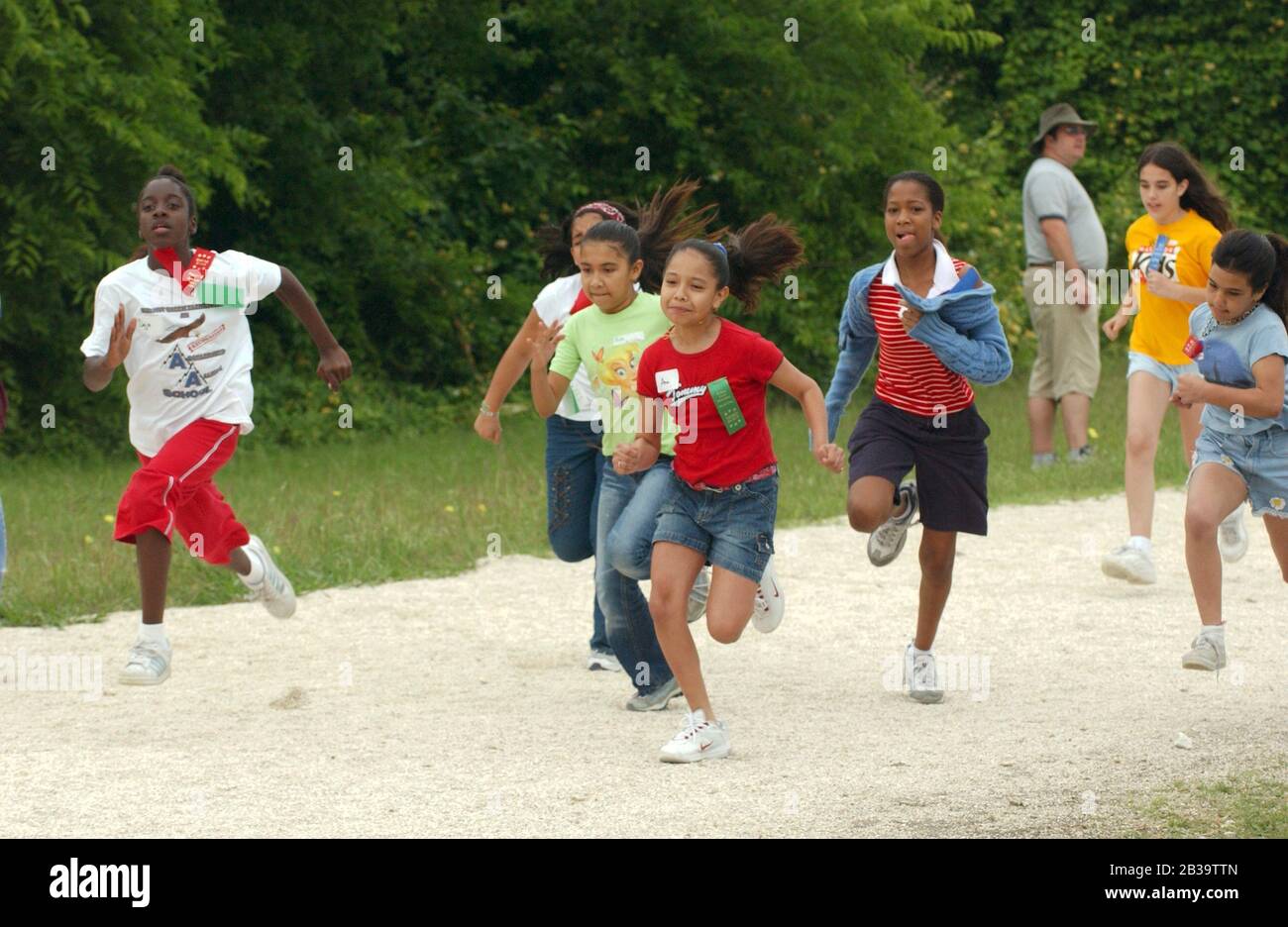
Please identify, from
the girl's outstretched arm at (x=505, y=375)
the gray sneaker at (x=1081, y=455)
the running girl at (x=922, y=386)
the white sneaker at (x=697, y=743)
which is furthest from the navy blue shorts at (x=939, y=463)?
the gray sneaker at (x=1081, y=455)

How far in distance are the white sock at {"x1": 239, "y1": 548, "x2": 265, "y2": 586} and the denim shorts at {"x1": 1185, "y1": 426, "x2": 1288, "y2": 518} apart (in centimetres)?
352

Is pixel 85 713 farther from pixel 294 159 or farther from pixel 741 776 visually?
pixel 294 159

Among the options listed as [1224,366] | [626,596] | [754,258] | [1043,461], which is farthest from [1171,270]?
[1043,461]

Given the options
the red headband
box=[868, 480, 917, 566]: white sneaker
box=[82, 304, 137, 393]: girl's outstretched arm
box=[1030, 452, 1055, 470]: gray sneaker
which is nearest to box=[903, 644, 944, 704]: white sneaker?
box=[868, 480, 917, 566]: white sneaker

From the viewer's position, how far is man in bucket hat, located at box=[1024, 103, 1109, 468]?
42.5 feet

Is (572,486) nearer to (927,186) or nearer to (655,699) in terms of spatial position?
(655,699)

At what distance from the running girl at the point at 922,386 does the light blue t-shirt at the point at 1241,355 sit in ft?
2.53

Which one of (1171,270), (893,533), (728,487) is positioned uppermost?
(1171,270)

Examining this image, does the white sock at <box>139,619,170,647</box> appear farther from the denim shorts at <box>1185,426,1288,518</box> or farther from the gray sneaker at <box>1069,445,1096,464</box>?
the gray sneaker at <box>1069,445,1096,464</box>

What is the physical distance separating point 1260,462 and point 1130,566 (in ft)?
7.21

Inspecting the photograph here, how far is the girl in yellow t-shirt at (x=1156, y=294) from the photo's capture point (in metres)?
8.67

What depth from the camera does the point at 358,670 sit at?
7.91m

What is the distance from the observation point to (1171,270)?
874 centimetres

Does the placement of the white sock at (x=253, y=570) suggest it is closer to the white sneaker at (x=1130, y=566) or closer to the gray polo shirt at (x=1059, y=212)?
the white sneaker at (x=1130, y=566)
